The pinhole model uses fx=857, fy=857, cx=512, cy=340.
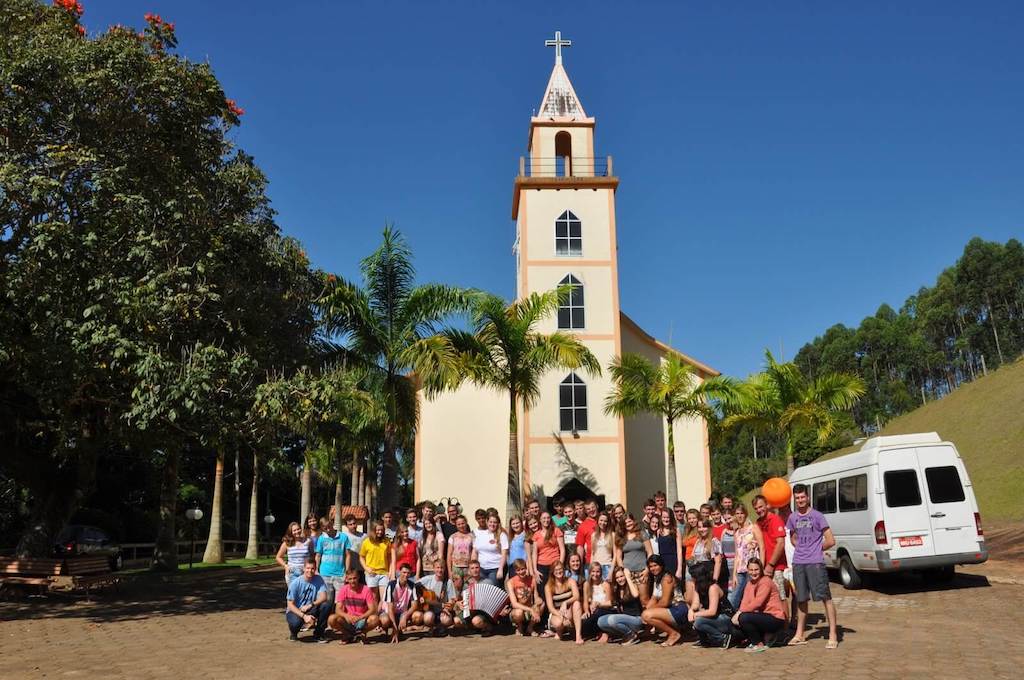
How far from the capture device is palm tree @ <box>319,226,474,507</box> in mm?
19688

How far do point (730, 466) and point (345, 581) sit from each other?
229 ft

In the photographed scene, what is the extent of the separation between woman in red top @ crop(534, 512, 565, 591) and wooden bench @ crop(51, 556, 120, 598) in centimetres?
877

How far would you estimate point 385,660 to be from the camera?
8.77 metres

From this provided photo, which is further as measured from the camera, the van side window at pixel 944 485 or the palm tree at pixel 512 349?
the palm tree at pixel 512 349

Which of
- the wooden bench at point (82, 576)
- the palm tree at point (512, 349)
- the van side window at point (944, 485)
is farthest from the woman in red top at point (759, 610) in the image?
the wooden bench at point (82, 576)

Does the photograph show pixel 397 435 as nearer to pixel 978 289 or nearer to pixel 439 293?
pixel 439 293

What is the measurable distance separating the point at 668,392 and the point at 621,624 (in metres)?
13.2

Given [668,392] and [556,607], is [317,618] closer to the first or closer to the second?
[556,607]

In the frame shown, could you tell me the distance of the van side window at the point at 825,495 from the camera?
564 inches

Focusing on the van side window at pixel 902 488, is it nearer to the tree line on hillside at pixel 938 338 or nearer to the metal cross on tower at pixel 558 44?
the metal cross on tower at pixel 558 44

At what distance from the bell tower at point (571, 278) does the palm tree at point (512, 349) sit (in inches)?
191

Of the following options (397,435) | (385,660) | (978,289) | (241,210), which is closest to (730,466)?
(978,289)

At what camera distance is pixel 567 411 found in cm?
2556

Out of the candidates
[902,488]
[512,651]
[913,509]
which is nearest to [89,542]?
[512,651]
